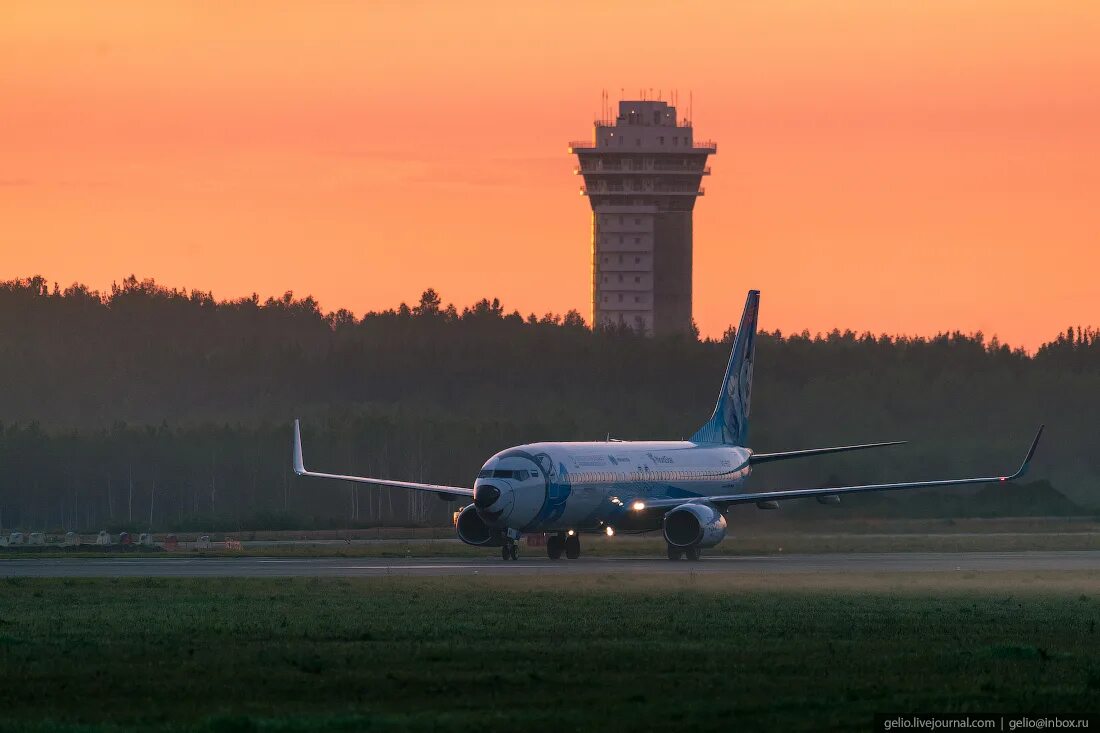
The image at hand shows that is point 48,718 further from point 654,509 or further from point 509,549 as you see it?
point 654,509

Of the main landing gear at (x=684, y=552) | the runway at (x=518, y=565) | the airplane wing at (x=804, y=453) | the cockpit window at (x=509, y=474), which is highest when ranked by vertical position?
the airplane wing at (x=804, y=453)

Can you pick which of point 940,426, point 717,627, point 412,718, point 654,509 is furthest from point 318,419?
point 412,718

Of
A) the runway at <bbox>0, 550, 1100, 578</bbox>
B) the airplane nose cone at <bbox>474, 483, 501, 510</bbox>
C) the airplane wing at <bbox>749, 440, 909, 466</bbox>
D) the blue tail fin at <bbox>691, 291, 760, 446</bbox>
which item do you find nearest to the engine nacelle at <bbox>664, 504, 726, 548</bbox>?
the runway at <bbox>0, 550, 1100, 578</bbox>

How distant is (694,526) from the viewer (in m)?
64.5

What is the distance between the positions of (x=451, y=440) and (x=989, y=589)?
109941 mm

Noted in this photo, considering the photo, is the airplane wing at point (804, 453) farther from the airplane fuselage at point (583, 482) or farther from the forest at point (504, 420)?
the forest at point (504, 420)

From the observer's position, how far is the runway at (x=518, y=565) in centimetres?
5359

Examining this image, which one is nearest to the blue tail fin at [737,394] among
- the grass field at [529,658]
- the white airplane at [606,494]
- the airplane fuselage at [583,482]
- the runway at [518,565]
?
the white airplane at [606,494]

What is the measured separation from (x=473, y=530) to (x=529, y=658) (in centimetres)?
3770

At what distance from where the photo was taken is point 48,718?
71.8ft

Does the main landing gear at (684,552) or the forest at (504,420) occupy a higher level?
the forest at (504,420)

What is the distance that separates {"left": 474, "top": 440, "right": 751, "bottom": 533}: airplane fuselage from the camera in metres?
62.6

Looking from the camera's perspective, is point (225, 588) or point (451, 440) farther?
point (451, 440)

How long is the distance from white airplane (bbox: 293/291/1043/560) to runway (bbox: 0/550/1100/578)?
1.20 m
